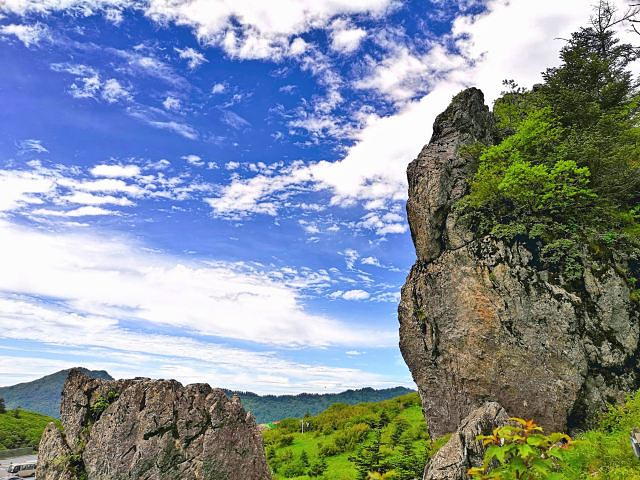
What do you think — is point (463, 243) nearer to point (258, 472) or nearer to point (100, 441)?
point (258, 472)

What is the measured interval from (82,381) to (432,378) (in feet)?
54.3

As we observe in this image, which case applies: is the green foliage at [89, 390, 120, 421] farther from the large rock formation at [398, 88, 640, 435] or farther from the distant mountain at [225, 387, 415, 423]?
the distant mountain at [225, 387, 415, 423]

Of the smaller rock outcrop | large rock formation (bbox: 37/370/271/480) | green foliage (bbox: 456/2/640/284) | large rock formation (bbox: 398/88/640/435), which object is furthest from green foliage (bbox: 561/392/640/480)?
large rock formation (bbox: 37/370/271/480)

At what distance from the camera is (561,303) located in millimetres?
19297

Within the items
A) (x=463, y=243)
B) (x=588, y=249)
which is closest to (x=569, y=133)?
(x=588, y=249)

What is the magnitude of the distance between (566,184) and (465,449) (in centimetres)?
1430

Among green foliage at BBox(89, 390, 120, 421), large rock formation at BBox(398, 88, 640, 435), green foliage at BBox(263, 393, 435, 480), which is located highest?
large rock formation at BBox(398, 88, 640, 435)

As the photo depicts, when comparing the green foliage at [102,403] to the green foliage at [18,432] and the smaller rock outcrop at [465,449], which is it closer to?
the smaller rock outcrop at [465,449]

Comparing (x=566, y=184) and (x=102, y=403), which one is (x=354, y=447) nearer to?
(x=102, y=403)

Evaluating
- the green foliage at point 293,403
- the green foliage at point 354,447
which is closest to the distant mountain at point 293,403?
the green foliage at point 293,403

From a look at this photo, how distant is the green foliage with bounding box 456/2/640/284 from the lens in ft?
68.3

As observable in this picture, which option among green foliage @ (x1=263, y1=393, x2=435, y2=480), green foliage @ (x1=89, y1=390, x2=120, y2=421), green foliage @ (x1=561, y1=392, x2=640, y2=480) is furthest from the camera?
green foliage @ (x1=263, y1=393, x2=435, y2=480)

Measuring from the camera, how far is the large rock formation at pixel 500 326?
1820 centimetres

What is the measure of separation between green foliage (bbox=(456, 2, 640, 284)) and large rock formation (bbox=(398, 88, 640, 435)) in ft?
2.78
